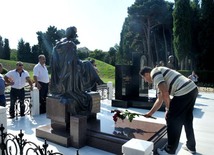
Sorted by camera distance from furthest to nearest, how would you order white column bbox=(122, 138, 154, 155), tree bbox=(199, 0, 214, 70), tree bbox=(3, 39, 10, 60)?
tree bbox=(3, 39, 10, 60)
tree bbox=(199, 0, 214, 70)
white column bbox=(122, 138, 154, 155)

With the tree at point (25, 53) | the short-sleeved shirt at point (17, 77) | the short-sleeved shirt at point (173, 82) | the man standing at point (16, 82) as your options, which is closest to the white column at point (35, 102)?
the man standing at point (16, 82)

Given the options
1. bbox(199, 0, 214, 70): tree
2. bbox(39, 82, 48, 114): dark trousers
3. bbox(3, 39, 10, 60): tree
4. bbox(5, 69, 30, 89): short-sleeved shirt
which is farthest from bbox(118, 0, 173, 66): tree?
bbox(3, 39, 10, 60): tree

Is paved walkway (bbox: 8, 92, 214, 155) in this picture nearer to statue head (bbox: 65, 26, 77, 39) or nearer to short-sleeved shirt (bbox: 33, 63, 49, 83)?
short-sleeved shirt (bbox: 33, 63, 49, 83)

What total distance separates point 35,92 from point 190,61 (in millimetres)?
22978

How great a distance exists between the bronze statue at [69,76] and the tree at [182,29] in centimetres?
1966

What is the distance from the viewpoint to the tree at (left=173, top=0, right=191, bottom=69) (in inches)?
885

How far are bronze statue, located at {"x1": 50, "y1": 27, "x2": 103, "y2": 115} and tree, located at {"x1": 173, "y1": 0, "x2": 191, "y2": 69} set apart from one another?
774 inches

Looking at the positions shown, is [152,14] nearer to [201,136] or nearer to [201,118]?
[201,118]

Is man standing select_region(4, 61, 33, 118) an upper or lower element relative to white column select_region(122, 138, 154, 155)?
upper

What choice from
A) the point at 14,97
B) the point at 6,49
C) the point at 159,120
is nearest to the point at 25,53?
the point at 6,49

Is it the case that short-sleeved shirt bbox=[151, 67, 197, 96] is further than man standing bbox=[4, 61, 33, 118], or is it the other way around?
man standing bbox=[4, 61, 33, 118]

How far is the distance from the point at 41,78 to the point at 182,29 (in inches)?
759

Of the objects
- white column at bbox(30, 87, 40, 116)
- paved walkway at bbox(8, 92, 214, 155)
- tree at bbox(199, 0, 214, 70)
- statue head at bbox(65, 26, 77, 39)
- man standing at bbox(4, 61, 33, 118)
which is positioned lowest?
paved walkway at bbox(8, 92, 214, 155)

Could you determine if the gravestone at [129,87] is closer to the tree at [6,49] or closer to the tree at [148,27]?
the tree at [148,27]
